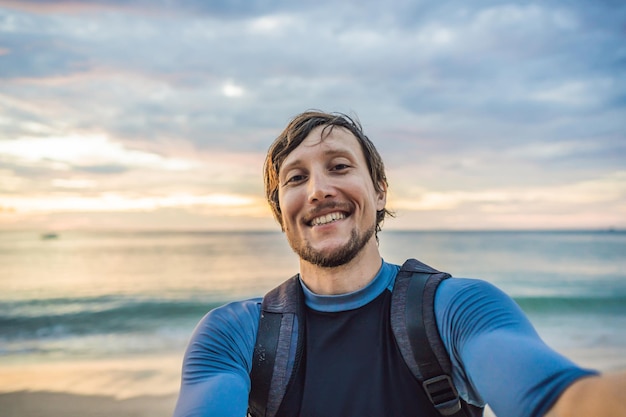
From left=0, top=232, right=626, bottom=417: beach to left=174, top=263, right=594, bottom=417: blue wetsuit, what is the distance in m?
5.43

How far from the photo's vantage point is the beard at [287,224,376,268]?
3.00 m

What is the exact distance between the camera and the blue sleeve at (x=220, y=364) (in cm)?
228

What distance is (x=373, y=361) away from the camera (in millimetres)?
2561

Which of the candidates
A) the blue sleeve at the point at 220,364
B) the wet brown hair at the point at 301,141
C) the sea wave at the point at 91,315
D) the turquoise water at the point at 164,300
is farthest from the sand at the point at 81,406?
the sea wave at the point at 91,315

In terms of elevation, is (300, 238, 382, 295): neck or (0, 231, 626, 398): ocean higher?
(300, 238, 382, 295): neck

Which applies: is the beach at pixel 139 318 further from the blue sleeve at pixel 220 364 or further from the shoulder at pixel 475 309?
the shoulder at pixel 475 309

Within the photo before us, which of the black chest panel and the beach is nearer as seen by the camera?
the black chest panel

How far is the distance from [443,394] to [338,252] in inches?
38.7

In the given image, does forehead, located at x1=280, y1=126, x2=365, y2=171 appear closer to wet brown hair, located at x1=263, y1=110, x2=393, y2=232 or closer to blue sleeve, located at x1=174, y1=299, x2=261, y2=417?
wet brown hair, located at x1=263, y1=110, x2=393, y2=232

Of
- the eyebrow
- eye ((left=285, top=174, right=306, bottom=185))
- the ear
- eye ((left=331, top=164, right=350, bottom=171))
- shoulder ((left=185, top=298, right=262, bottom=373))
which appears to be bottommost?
shoulder ((left=185, top=298, right=262, bottom=373))

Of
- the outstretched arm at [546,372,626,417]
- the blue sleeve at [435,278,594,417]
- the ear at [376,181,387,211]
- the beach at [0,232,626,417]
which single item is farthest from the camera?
the beach at [0,232,626,417]

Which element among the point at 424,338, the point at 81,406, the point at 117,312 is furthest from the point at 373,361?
the point at 117,312

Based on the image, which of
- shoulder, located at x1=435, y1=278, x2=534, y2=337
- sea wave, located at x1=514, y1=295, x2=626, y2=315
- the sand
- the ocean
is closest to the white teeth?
shoulder, located at x1=435, y1=278, x2=534, y2=337

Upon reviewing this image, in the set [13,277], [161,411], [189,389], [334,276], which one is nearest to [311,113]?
[334,276]
